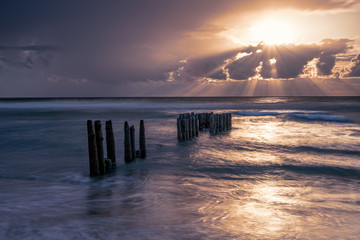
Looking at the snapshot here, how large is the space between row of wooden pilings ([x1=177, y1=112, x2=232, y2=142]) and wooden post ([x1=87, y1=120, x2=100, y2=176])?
22.9 ft

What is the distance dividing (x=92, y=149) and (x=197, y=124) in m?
9.52

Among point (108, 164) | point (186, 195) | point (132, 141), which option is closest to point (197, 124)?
point (132, 141)

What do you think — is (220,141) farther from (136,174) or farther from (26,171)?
(26,171)

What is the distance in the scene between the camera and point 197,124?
16.7m

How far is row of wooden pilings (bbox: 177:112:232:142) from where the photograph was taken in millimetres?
14812

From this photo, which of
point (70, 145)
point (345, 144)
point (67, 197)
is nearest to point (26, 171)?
point (67, 197)

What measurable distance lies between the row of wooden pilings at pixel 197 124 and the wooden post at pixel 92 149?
274 inches

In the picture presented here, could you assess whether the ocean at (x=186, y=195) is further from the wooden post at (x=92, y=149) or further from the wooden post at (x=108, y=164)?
the wooden post at (x=92, y=149)

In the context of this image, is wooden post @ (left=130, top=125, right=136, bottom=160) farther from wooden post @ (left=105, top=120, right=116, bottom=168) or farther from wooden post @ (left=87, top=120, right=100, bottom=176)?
wooden post @ (left=87, top=120, right=100, bottom=176)

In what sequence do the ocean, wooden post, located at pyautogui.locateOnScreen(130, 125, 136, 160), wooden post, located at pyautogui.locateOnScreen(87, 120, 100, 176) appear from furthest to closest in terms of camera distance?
wooden post, located at pyautogui.locateOnScreen(130, 125, 136, 160), wooden post, located at pyautogui.locateOnScreen(87, 120, 100, 176), the ocean

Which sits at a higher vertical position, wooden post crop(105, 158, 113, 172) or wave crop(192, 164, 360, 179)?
wooden post crop(105, 158, 113, 172)

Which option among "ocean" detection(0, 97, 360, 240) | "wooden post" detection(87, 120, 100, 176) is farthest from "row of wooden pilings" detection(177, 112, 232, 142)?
"wooden post" detection(87, 120, 100, 176)

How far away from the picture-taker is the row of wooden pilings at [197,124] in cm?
1481

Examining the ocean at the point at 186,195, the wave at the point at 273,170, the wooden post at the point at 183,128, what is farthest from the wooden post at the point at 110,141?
the wooden post at the point at 183,128
